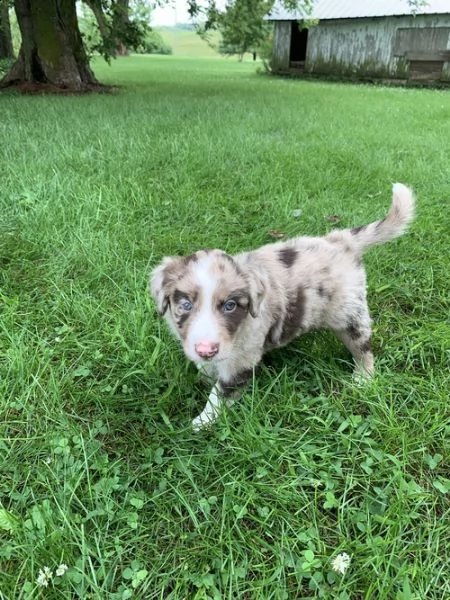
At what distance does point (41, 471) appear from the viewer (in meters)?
2.32

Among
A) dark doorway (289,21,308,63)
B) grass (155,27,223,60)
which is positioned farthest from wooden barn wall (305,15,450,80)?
grass (155,27,223,60)

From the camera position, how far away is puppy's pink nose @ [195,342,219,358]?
88.4 inches

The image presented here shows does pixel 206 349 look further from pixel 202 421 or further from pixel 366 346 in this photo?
pixel 366 346

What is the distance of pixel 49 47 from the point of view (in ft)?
46.8

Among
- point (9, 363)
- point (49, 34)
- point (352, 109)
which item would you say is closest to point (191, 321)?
point (9, 363)

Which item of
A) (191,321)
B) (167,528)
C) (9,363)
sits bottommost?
(167,528)

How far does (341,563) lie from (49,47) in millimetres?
16002

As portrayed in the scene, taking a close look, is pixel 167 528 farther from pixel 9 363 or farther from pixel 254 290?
pixel 9 363

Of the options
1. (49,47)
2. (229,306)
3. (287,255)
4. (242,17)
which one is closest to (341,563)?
(229,306)

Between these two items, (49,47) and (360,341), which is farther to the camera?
(49,47)

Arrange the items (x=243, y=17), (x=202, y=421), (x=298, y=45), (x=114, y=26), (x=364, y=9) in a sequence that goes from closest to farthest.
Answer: (x=202, y=421)
(x=114, y=26)
(x=243, y=17)
(x=364, y=9)
(x=298, y=45)

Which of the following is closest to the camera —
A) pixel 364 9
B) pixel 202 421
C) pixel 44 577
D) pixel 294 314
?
pixel 44 577

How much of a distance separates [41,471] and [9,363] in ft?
2.69

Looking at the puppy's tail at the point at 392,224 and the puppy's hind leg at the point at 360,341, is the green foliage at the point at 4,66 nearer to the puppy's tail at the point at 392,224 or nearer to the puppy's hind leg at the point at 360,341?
the puppy's tail at the point at 392,224
